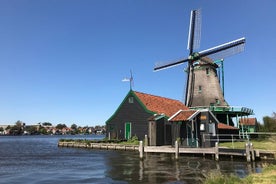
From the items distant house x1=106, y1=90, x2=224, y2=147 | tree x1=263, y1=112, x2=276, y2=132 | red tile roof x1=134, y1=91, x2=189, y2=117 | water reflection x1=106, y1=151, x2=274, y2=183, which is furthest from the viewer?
tree x1=263, y1=112, x2=276, y2=132

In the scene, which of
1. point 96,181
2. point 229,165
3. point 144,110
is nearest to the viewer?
point 96,181

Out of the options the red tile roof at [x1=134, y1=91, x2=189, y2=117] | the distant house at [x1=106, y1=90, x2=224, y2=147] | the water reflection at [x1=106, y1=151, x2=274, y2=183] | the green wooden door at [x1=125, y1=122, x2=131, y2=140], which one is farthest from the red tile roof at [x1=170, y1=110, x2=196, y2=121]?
the green wooden door at [x1=125, y1=122, x2=131, y2=140]

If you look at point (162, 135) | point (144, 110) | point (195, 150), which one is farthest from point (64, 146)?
point (195, 150)

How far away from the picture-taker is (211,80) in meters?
44.1

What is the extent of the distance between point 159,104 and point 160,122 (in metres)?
7.11

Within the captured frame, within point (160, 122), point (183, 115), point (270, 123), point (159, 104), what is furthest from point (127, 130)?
point (270, 123)

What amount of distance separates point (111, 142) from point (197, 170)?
21.3 metres

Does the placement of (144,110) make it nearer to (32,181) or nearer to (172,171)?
(172,171)

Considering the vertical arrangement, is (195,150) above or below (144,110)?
below

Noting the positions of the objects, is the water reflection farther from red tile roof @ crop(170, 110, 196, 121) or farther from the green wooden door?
the green wooden door

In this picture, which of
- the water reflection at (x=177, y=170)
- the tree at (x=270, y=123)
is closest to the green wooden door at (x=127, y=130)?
the water reflection at (x=177, y=170)

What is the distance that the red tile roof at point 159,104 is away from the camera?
39.0 metres

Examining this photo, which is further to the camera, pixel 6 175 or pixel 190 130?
pixel 190 130

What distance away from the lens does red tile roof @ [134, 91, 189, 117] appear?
128 feet
